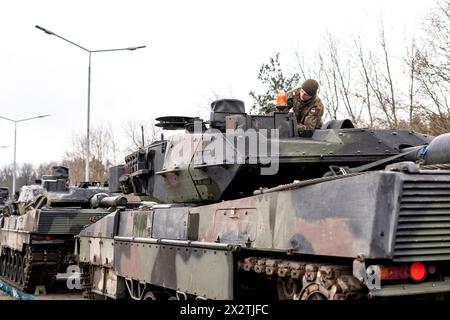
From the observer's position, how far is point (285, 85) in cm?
2678

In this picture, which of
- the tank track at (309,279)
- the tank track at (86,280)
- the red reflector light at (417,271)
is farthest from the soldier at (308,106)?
the tank track at (86,280)

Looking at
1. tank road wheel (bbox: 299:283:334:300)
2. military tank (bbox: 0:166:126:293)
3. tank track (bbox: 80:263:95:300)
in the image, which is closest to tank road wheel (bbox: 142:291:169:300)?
tank track (bbox: 80:263:95:300)

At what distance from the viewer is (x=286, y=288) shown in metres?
5.56

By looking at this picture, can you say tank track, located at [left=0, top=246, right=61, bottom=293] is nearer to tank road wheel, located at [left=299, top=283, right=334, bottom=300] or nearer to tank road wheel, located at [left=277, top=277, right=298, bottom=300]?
tank road wheel, located at [left=277, top=277, right=298, bottom=300]

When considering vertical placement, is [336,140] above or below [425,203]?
above

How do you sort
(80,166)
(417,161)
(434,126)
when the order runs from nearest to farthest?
(417,161), (434,126), (80,166)

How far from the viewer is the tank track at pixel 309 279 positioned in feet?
15.3

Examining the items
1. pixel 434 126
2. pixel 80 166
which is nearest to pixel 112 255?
pixel 434 126

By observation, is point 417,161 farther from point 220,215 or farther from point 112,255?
point 112,255

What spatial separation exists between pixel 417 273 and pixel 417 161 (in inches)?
68.0

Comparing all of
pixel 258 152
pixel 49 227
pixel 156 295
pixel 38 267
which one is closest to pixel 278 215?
pixel 258 152

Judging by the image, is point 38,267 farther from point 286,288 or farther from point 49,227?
point 286,288

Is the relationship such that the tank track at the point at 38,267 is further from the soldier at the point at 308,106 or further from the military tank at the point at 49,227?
the soldier at the point at 308,106

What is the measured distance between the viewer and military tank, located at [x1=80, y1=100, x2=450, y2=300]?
4520 mm
